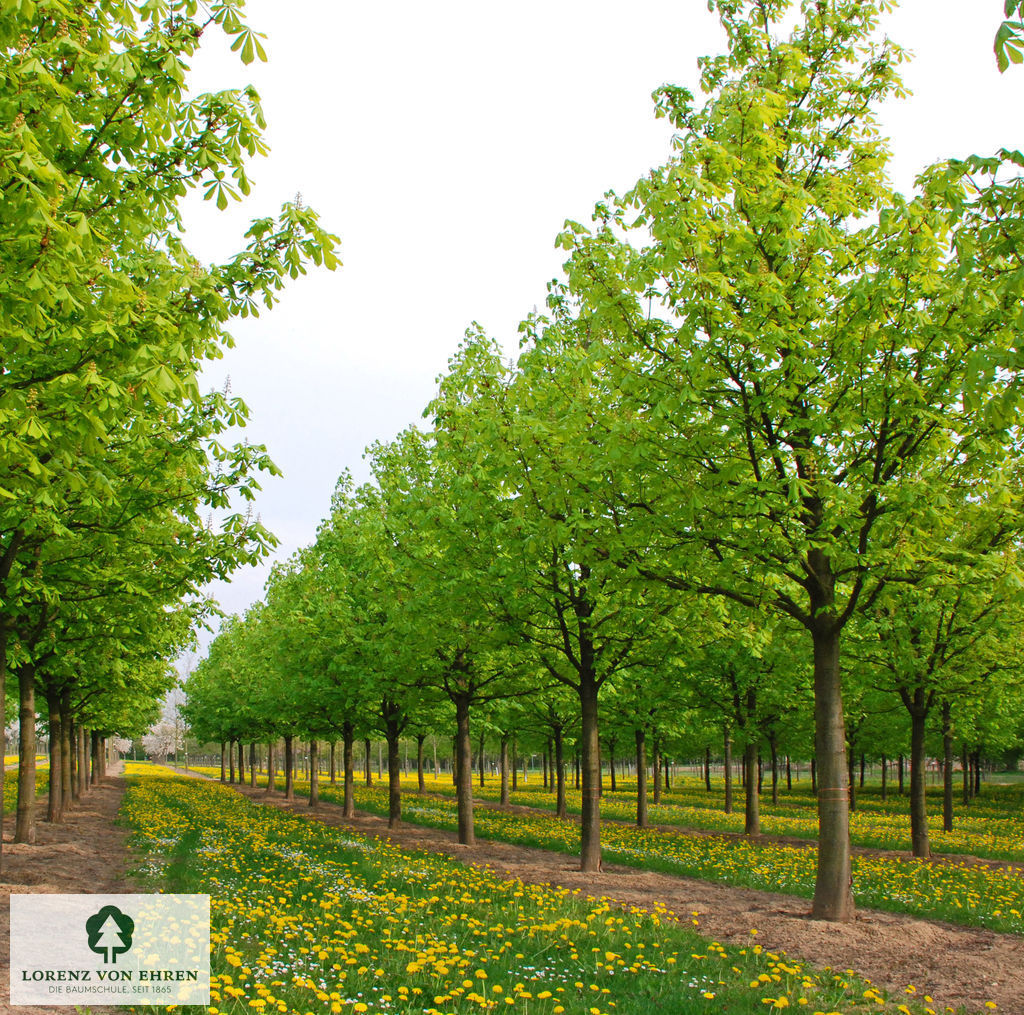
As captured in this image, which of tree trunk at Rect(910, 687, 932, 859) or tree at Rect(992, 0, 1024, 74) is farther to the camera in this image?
tree trunk at Rect(910, 687, 932, 859)

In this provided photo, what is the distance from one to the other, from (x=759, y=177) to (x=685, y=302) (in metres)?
1.81

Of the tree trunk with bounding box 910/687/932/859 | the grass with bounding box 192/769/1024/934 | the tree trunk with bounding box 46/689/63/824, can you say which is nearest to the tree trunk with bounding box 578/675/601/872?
the grass with bounding box 192/769/1024/934

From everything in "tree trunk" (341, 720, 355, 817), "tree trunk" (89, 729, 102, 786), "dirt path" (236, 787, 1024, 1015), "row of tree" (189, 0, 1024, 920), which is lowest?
"tree trunk" (89, 729, 102, 786)

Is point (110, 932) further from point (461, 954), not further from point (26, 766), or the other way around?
point (26, 766)

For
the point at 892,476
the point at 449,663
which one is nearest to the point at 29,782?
the point at 449,663

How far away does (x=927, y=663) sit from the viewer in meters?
16.1

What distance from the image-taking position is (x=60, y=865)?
1258 cm

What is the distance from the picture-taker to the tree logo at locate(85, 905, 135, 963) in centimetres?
664

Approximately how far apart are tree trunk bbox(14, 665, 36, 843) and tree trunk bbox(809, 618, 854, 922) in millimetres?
14183

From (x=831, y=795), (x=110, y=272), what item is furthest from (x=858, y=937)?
(x=110, y=272)

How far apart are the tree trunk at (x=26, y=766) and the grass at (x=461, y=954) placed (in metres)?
5.01

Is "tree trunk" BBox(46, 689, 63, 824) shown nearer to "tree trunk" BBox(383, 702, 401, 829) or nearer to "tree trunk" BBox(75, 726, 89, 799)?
"tree trunk" BBox(383, 702, 401, 829)

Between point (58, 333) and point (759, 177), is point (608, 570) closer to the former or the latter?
point (759, 177)

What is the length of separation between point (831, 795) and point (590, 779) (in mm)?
4755
